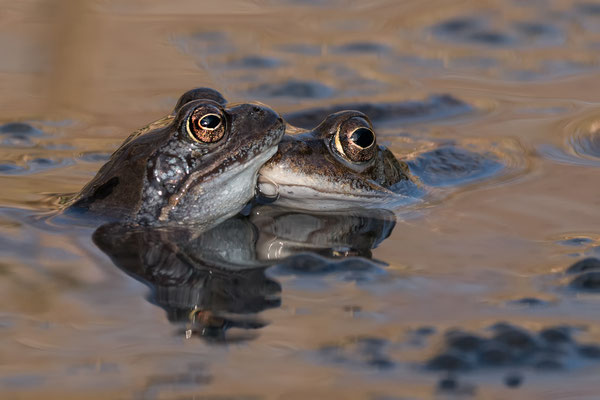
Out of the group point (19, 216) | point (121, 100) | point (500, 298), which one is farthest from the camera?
point (121, 100)

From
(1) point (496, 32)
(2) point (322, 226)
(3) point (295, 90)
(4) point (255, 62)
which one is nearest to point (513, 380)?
(2) point (322, 226)

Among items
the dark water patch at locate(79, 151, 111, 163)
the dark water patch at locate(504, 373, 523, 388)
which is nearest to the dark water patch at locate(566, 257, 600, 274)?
the dark water patch at locate(504, 373, 523, 388)

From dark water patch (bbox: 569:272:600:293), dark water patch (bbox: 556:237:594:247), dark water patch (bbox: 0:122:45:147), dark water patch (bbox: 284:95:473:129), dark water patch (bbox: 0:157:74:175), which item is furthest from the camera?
dark water patch (bbox: 284:95:473:129)

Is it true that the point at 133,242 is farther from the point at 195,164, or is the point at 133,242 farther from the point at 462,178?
the point at 462,178

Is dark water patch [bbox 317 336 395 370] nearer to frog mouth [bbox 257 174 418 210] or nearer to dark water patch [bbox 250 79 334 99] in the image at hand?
frog mouth [bbox 257 174 418 210]

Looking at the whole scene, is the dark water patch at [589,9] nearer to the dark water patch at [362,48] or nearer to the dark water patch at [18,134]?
the dark water patch at [362,48]

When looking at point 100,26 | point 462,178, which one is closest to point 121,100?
point 100,26
